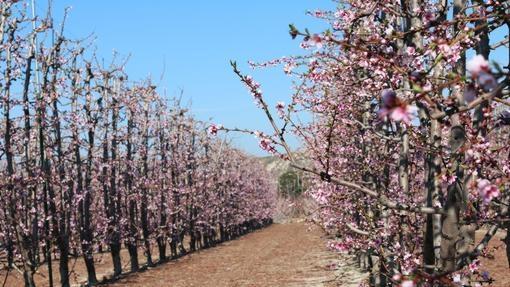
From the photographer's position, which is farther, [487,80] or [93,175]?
[93,175]

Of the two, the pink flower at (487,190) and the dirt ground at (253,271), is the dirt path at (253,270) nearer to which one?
the dirt ground at (253,271)

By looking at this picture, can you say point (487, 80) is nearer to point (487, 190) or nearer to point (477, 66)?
point (477, 66)

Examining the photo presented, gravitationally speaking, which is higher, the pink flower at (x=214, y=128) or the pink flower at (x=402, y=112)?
the pink flower at (x=214, y=128)

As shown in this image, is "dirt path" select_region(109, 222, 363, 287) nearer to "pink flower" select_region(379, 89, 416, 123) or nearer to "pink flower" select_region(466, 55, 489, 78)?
"pink flower" select_region(379, 89, 416, 123)

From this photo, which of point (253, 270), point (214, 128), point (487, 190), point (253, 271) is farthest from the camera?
point (253, 270)

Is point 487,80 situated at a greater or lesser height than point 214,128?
lesser

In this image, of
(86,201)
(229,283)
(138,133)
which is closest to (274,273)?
(229,283)

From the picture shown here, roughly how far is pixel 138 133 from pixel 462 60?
24.8 metres

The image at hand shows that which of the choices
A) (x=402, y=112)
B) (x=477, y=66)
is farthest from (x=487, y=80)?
(x=402, y=112)

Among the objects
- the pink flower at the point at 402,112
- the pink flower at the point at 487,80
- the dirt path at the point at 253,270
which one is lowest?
the dirt path at the point at 253,270

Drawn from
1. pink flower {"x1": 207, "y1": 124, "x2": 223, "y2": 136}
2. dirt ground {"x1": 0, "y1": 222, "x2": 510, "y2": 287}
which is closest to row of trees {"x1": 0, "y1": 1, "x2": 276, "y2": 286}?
dirt ground {"x1": 0, "y1": 222, "x2": 510, "y2": 287}

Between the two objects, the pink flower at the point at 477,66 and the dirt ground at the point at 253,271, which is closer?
the pink flower at the point at 477,66

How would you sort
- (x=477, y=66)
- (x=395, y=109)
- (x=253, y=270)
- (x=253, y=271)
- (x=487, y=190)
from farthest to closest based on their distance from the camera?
1. (x=253, y=270)
2. (x=253, y=271)
3. (x=487, y=190)
4. (x=395, y=109)
5. (x=477, y=66)

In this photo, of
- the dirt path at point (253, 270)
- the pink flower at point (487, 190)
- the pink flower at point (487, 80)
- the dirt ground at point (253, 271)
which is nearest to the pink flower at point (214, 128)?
the pink flower at point (487, 190)
